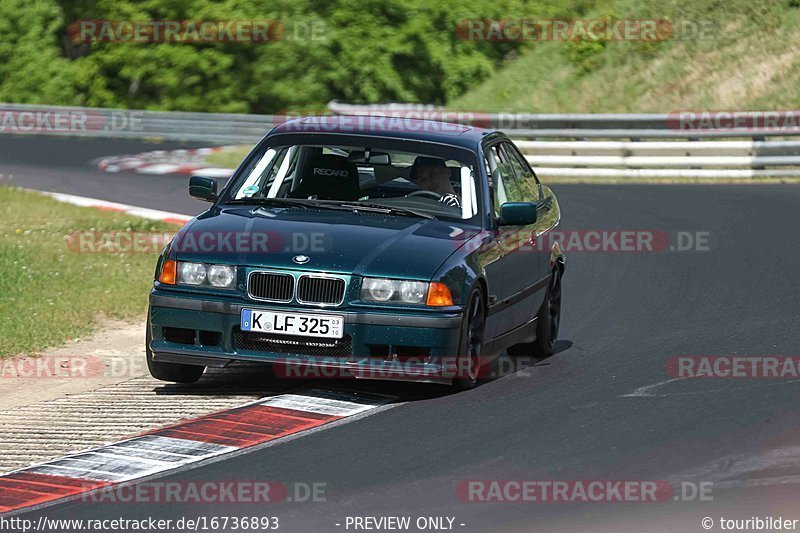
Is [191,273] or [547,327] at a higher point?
[191,273]

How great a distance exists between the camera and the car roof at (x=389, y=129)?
991 centimetres

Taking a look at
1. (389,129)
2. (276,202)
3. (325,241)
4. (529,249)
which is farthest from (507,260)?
(276,202)

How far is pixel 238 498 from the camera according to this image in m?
6.70

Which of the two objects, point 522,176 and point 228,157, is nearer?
point 522,176

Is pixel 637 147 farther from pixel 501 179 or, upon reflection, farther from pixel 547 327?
pixel 501 179

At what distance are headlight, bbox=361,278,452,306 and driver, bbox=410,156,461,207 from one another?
1.25 m

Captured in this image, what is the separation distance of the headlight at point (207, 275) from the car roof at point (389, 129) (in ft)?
4.76

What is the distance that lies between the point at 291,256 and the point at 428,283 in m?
0.79

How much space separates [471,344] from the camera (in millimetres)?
8930

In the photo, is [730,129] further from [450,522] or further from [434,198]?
[450,522]

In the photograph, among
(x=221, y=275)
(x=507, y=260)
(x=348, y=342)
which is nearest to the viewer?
(x=348, y=342)

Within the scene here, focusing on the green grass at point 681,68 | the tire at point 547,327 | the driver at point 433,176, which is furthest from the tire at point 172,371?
the green grass at point 681,68

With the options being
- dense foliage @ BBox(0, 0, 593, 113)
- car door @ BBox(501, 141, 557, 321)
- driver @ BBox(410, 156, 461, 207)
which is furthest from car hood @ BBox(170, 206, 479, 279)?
dense foliage @ BBox(0, 0, 593, 113)

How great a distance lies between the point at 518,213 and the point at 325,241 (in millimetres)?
1346
